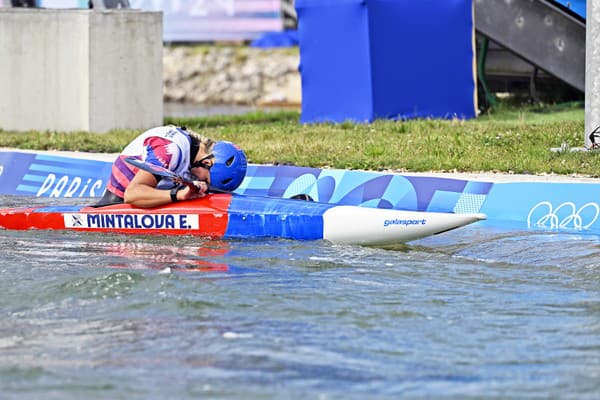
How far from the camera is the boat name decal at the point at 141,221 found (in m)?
9.09

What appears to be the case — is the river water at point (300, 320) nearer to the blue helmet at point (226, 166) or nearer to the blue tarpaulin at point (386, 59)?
the blue helmet at point (226, 166)

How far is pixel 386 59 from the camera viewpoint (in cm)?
1536

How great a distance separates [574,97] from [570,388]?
12.7 meters

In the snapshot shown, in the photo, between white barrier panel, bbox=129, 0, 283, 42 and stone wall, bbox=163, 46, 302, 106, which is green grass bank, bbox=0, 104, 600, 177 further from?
stone wall, bbox=163, 46, 302, 106

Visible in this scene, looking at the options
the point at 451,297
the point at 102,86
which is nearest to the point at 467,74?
the point at 102,86

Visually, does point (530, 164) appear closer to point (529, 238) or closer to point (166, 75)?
point (529, 238)

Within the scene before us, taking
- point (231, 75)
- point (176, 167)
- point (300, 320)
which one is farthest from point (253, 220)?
point (231, 75)

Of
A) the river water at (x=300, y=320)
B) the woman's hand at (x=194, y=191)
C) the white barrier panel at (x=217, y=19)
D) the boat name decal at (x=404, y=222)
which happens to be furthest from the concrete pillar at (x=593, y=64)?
the white barrier panel at (x=217, y=19)

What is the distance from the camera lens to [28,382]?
17.3ft

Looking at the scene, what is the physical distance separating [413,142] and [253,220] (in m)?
3.96

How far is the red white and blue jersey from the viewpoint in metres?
9.01

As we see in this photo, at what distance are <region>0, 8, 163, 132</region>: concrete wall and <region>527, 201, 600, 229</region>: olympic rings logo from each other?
24.0 feet

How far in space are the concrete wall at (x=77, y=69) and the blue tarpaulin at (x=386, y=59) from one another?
2119mm

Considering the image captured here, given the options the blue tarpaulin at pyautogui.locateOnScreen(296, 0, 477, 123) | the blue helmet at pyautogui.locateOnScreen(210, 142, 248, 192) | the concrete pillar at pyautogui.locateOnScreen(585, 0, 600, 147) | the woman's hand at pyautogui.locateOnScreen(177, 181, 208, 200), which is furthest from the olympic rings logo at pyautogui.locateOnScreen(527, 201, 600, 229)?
the blue tarpaulin at pyautogui.locateOnScreen(296, 0, 477, 123)
